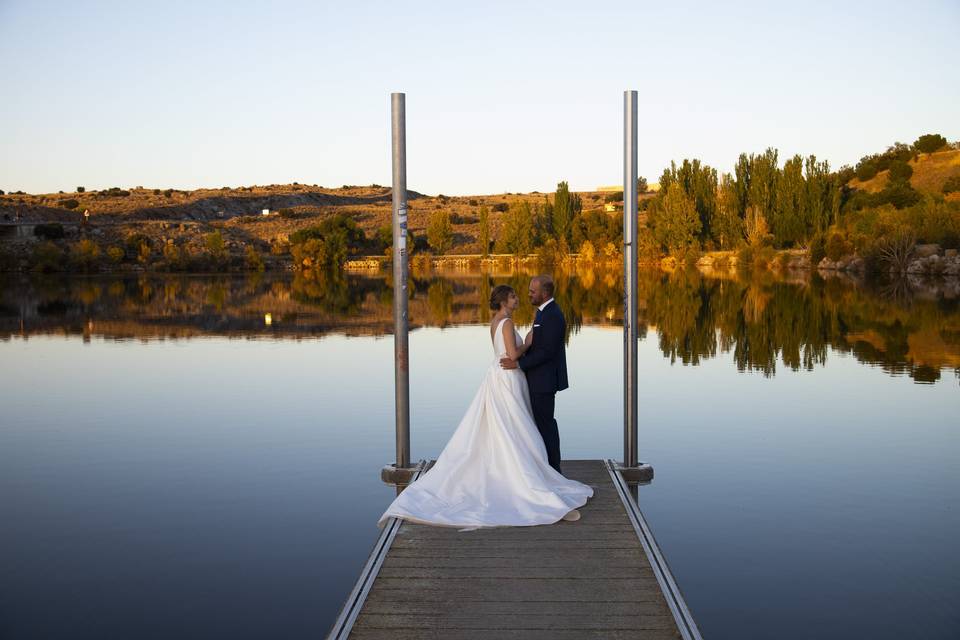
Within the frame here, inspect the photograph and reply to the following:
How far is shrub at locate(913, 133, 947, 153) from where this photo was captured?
259 ft

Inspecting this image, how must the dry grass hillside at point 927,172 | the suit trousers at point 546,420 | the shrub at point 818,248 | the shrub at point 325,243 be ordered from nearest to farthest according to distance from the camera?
the suit trousers at point 546,420 → the shrub at point 818,248 → the shrub at point 325,243 → the dry grass hillside at point 927,172

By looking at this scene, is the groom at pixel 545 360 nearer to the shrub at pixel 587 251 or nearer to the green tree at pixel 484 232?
Answer: the shrub at pixel 587 251

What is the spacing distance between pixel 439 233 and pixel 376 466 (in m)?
67.7

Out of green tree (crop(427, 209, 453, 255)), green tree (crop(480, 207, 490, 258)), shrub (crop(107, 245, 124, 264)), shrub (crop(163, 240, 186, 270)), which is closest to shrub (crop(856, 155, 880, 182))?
green tree (crop(480, 207, 490, 258))

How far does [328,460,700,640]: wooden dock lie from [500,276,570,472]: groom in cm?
86

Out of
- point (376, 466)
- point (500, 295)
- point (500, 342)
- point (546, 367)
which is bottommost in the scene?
point (376, 466)

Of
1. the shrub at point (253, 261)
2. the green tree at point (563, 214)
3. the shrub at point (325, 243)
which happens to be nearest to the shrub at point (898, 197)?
the green tree at point (563, 214)

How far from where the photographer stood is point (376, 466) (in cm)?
932

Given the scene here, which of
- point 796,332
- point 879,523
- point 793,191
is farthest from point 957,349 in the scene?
point 793,191

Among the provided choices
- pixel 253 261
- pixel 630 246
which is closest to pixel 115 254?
pixel 253 261

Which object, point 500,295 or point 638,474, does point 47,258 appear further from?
point 500,295

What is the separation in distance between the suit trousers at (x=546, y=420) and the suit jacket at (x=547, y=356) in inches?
2.5

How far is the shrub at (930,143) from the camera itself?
7900 centimetres

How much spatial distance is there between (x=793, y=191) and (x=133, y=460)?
52.3m
